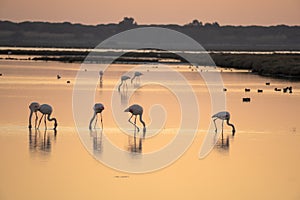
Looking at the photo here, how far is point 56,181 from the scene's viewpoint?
1403 cm

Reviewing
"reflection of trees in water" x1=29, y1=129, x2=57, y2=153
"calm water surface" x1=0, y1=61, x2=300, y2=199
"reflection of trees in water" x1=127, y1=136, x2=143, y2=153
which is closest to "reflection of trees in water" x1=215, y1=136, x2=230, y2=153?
"calm water surface" x1=0, y1=61, x2=300, y2=199

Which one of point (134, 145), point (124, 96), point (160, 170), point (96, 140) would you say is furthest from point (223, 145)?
point (124, 96)

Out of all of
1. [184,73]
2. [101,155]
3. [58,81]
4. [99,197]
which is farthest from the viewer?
[184,73]

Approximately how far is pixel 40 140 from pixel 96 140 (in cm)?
117

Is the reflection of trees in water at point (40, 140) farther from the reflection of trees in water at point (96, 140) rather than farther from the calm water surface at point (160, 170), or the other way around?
the reflection of trees in water at point (96, 140)

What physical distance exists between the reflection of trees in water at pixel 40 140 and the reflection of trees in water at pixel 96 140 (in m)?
0.84

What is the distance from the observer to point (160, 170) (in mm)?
15617

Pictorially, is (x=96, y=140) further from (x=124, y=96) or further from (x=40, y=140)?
(x=124, y=96)

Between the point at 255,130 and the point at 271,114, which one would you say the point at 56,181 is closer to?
the point at 255,130

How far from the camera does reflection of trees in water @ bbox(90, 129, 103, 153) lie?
1770cm

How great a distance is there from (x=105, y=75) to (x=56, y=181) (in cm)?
3245

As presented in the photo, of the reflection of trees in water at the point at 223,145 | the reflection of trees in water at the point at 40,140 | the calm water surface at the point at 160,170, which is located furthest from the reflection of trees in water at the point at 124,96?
the reflection of trees in water at the point at 223,145

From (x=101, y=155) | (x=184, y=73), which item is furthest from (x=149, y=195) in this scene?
(x=184, y=73)

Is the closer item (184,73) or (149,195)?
(149,195)
